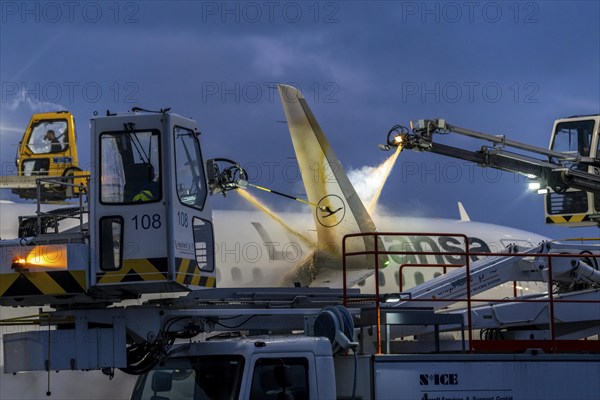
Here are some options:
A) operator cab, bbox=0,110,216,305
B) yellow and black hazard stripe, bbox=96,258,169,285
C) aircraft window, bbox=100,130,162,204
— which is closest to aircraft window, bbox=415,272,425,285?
operator cab, bbox=0,110,216,305

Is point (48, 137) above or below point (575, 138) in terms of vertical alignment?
above

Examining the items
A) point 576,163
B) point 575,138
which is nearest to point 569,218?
point 576,163

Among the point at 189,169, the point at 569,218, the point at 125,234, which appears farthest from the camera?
the point at 569,218

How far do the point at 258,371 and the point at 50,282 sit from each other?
7.91 feet

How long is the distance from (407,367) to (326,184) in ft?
61.4

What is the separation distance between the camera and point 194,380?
1063 cm

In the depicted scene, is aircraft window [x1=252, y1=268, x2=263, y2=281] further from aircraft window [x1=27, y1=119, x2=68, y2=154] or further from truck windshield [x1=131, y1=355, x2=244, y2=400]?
truck windshield [x1=131, y1=355, x2=244, y2=400]

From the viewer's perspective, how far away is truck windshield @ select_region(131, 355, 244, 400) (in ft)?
33.8

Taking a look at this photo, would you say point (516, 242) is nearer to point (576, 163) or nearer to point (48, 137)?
point (576, 163)

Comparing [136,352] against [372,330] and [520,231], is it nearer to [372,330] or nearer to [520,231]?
[372,330]

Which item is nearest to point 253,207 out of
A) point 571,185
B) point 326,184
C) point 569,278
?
point 326,184

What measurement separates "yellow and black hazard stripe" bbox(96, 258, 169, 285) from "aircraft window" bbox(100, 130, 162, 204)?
25.8 inches

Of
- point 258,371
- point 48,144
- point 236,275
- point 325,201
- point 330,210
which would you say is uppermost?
point 48,144

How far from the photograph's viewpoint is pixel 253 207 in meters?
28.9
